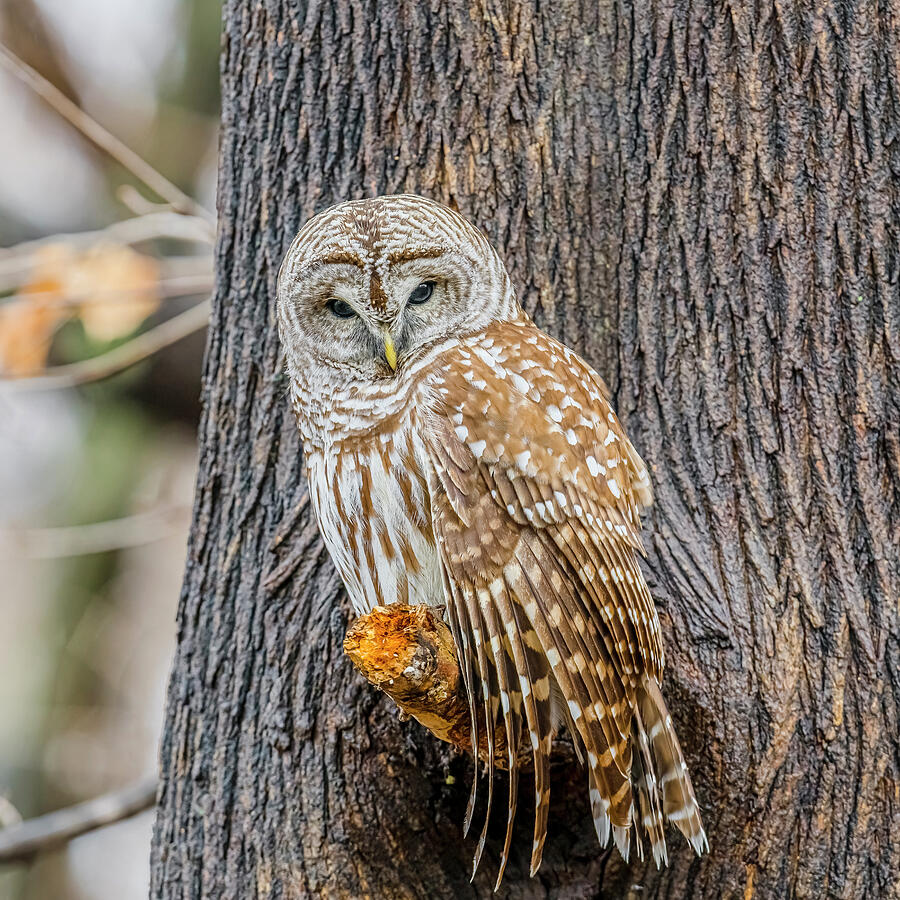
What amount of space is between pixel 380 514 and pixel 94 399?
338 centimetres

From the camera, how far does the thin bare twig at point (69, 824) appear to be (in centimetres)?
321

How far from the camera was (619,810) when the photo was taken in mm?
2109

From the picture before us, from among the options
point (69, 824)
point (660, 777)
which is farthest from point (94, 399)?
point (660, 777)

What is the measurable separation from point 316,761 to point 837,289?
1645 millimetres

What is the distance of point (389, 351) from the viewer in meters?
2.35

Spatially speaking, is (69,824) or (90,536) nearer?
(69,824)

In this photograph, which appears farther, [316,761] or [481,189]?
[481,189]

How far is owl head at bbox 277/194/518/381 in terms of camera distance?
2.31 metres

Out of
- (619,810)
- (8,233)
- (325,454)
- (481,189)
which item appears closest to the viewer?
(619,810)

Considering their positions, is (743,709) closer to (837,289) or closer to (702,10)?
(837,289)

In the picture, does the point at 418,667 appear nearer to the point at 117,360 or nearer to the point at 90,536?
the point at 117,360

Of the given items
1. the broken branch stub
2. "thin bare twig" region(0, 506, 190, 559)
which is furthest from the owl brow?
"thin bare twig" region(0, 506, 190, 559)

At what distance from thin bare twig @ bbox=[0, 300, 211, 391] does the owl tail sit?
2.36 metres

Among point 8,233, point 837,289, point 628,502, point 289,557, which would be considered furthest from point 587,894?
point 8,233
